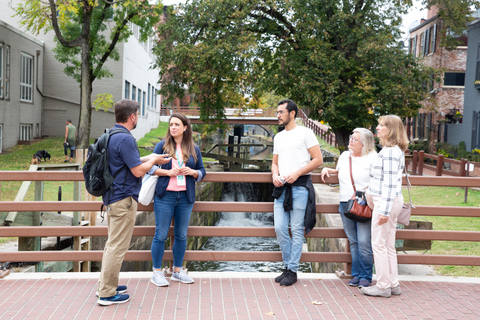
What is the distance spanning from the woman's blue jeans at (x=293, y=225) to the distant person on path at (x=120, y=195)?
1533mm

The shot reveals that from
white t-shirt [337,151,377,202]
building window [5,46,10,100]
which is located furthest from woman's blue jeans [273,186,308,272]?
building window [5,46,10,100]

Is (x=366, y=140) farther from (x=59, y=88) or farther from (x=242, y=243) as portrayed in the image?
(x=59, y=88)

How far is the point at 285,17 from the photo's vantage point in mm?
21547

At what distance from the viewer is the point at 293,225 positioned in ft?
17.5

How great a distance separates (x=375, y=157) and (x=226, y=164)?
2644 cm

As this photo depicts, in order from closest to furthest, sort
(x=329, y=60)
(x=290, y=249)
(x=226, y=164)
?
1. (x=290, y=249)
2. (x=329, y=60)
3. (x=226, y=164)

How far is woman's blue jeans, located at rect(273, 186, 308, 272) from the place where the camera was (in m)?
5.29

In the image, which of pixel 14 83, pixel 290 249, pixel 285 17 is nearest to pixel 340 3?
pixel 285 17

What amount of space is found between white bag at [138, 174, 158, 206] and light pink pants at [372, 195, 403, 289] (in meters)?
2.25

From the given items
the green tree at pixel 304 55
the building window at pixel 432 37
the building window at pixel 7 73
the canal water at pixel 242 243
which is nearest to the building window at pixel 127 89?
the building window at pixel 7 73

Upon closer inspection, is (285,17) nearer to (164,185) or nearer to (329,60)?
(329,60)

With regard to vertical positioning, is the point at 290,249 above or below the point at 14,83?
below

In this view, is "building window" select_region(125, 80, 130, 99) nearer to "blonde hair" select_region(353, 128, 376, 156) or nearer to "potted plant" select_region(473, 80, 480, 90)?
"potted plant" select_region(473, 80, 480, 90)

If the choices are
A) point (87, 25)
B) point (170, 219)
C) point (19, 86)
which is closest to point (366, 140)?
point (170, 219)
